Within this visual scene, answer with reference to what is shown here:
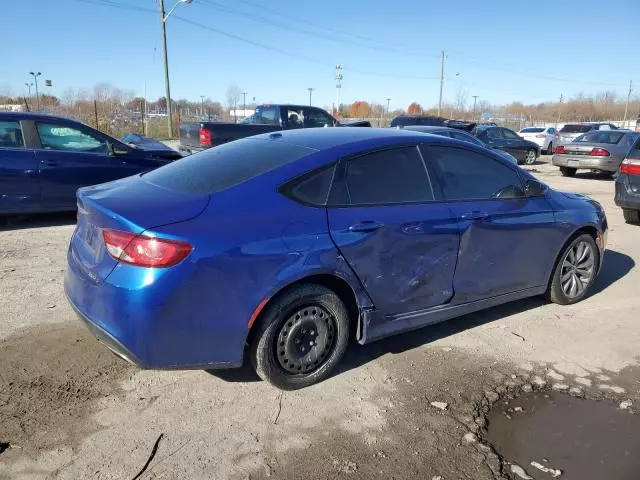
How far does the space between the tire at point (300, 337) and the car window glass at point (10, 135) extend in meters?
5.58

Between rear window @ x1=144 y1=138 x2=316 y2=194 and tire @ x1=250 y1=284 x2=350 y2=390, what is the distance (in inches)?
31.5

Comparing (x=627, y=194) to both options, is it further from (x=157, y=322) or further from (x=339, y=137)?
(x=157, y=322)

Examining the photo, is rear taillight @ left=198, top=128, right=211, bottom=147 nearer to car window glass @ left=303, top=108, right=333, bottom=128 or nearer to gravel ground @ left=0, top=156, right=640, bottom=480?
car window glass @ left=303, top=108, right=333, bottom=128

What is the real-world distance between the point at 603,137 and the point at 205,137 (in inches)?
479

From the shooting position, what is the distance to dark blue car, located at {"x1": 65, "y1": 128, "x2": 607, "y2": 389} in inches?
110

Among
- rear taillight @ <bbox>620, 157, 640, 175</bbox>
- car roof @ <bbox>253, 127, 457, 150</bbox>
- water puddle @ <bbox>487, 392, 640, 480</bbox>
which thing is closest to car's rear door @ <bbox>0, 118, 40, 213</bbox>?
car roof @ <bbox>253, 127, 457, 150</bbox>

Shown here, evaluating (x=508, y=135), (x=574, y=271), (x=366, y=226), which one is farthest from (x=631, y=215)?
(x=508, y=135)

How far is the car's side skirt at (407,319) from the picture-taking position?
3.49 meters

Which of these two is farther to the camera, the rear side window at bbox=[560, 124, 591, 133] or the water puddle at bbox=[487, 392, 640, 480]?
the rear side window at bbox=[560, 124, 591, 133]

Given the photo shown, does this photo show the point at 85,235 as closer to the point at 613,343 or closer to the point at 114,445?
the point at 114,445

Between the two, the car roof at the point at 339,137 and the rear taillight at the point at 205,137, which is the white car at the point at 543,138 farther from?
the car roof at the point at 339,137

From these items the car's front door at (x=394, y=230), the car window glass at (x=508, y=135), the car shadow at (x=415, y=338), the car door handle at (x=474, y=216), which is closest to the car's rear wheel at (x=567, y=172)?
the car window glass at (x=508, y=135)

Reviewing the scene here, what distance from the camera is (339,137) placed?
12.4 feet

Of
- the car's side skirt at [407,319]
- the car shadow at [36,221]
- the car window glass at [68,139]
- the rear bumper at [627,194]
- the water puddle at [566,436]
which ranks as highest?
the car window glass at [68,139]
